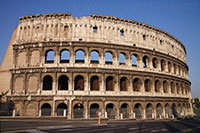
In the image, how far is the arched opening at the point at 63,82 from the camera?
25.6 m

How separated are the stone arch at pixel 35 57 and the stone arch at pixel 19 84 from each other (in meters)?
3.00

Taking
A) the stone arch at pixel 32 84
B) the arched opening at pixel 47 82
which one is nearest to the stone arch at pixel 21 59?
the stone arch at pixel 32 84

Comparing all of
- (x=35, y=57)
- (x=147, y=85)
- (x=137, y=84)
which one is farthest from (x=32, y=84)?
(x=147, y=85)

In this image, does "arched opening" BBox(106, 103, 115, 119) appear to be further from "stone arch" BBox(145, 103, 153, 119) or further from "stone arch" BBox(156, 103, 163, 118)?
"stone arch" BBox(156, 103, 163, 118)

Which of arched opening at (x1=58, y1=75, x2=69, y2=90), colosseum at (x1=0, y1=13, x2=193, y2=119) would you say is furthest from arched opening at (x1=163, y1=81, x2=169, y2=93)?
arched opening at (x1=58, y1=75, x2=69, y2=90)

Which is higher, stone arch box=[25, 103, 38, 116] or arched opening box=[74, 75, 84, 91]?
arched opening box=[74, 75, 84, 91]

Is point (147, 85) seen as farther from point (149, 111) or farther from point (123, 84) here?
point (123, 84)

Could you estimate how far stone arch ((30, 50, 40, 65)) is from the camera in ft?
82.1

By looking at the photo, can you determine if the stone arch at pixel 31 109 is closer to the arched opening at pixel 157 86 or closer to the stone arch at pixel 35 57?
the stone arch at pixel 35 57

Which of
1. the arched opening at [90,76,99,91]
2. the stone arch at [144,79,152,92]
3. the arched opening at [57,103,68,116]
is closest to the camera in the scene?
the arched opening at [57,103,68,116]

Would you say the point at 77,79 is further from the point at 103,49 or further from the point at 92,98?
the point at 103,49

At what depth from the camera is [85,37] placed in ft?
84.9

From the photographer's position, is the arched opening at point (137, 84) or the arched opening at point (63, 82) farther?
the arched opening at point (137, 84)

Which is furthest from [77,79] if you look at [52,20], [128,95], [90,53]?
[52,20]
